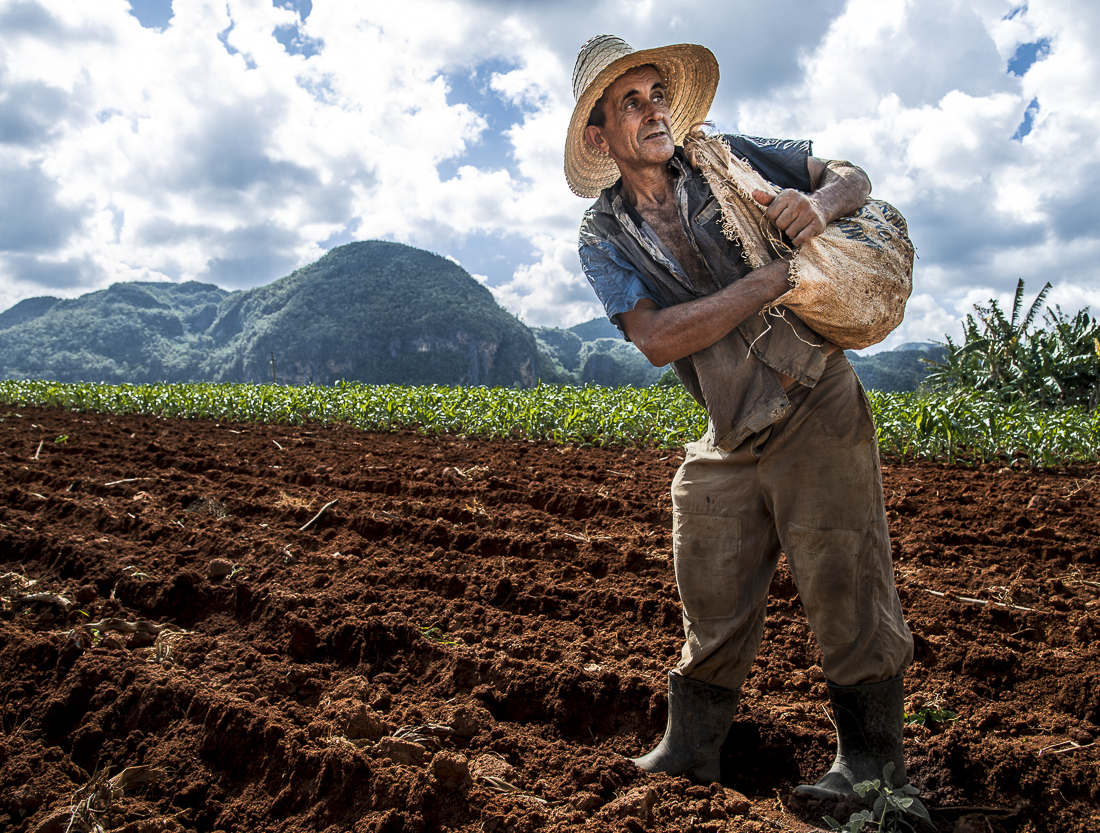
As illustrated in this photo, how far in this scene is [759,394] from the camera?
69.6 inches

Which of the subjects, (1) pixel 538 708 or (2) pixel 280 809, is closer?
(2) pixel 280 809

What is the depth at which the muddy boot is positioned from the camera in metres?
1.78

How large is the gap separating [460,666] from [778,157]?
1.94 m

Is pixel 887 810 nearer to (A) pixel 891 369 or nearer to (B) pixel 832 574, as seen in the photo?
(B) pixel 832 574

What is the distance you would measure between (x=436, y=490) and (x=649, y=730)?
3.04 metres

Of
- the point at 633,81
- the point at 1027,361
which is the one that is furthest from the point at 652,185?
the point at 1027,361

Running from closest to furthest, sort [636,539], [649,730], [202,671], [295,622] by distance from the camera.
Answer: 1. [649,730]
2. [202,671]
3. [295,622]
4. [636,539]

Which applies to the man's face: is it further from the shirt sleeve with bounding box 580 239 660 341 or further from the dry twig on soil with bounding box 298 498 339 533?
the dry twig on soil with bounding box 298 498 339 533

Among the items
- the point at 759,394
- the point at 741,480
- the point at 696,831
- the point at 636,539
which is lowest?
the point at 696,831

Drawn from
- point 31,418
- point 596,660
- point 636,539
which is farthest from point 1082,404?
point 31,418

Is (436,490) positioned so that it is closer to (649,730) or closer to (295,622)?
(295,622)

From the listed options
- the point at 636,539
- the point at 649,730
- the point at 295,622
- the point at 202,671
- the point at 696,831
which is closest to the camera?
the point at 696,831

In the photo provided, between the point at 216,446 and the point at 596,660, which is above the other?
the point at 216,446

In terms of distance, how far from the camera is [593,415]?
8.17m
